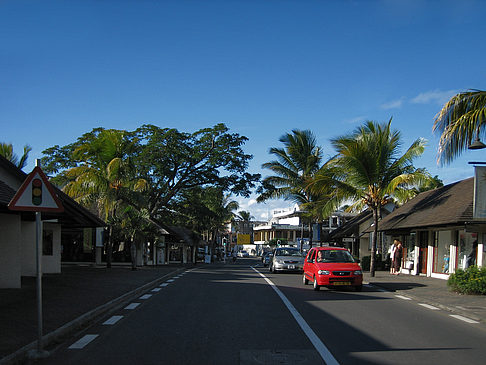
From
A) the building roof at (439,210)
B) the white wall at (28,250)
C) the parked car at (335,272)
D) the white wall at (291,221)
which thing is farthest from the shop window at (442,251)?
the white wall at (291,221)

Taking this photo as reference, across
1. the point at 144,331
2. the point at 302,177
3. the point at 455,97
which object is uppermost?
the point at 455,97

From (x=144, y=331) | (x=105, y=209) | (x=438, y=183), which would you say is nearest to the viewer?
(x=144, y=331)

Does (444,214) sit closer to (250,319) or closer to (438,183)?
(250,319)

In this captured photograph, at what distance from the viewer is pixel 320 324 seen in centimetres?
992

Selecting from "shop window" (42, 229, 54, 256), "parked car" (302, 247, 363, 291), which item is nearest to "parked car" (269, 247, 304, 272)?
"parked car" (302, 247, 363, 291)

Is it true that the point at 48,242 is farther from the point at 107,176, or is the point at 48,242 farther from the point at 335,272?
the point at 335,272

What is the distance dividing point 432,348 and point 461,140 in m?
7.62

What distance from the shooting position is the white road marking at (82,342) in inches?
305

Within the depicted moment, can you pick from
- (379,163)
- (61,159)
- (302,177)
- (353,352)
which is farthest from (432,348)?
(61,159)

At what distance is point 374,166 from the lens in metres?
24.9

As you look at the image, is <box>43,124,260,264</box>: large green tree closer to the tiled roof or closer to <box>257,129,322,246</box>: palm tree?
<box>257,129,322,246</box>: palm tree

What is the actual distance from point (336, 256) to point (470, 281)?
14.9ft

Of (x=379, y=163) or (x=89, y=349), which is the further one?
(x=379, y=163)

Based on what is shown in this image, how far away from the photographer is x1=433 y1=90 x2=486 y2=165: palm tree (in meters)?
13.6
